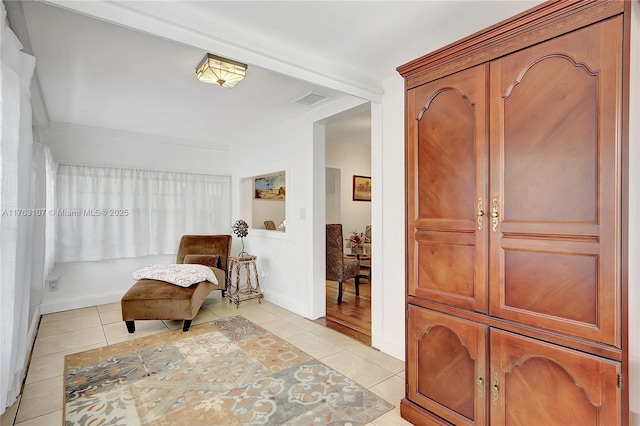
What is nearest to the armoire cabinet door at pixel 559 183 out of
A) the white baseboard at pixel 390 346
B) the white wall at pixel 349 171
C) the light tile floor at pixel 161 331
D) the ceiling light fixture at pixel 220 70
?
the light tile floor at pixel 161 331

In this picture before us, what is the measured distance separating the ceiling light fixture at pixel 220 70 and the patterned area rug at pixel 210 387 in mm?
2316

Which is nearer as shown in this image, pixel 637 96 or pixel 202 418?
pixel 637 96

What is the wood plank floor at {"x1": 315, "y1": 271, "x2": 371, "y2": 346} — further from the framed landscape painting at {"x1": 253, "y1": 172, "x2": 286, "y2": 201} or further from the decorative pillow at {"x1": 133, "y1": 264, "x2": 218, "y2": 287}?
the framed landscape painting at {"x1": 253, "y1": 172, "x2": 286, "y2": 201}

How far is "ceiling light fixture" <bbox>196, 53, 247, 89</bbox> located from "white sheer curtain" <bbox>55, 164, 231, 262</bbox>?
8.86ft

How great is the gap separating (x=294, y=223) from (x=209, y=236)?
1545mm

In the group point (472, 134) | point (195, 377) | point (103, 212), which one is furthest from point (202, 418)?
point (103, 212)

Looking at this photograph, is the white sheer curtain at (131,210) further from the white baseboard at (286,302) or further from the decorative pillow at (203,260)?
the white baseboard at (286,302)

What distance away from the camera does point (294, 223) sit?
405 cm

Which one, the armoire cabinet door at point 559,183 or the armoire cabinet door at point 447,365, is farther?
the armoire cabinet door at point 447,365

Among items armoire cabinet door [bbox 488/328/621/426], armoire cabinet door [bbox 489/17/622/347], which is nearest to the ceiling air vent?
armoire cabinet door [bbox 489/17/622/347]

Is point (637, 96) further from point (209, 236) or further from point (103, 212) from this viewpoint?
point (103, 212)

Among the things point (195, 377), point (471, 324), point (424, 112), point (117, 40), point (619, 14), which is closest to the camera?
point (619, 14)

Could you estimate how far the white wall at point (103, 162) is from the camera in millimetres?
4152

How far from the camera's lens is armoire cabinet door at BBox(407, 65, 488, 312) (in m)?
1.61
